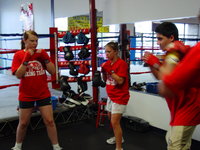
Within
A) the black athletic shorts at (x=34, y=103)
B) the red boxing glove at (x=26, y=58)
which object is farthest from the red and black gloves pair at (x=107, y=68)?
the red boxing glove at (x=26, y=58)

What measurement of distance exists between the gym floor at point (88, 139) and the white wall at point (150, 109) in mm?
157

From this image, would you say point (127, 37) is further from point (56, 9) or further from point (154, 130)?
point (56, 9)

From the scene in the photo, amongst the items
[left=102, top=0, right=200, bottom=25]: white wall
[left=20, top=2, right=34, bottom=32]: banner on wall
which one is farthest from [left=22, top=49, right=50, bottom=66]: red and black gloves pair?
[left=20, top=2, right=34, bottom=32]: banner on wall

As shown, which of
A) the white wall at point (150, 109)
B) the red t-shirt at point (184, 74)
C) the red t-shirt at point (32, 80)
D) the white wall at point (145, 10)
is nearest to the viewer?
the red t-shirt at point (184, 74)

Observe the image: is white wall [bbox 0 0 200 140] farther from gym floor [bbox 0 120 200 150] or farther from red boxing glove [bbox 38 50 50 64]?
red boxing glove [bbox 38 50 50 64]

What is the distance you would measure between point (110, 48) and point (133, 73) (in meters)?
1.93

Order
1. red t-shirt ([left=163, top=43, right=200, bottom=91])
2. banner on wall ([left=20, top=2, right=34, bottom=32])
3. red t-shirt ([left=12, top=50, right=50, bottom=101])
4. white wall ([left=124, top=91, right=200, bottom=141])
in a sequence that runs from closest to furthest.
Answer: red t-shirt ([left=163, top=43, right=200, bottom=91]) → red t-shirt ([left=12, top=50, right=50, bottom=101]) → white wall ([left=124, top=91, right=200, bottom=141]) → banner on wall ([left=20, top=2, right=34, bottom=32])

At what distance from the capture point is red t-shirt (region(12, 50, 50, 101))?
233 centimetres

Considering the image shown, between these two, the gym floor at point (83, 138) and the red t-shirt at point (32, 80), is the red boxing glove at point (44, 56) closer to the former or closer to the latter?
the red t-shirt at point (32, 80)

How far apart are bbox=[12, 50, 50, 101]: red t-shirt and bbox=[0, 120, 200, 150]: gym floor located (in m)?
0.75

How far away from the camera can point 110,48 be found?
2.48 metres

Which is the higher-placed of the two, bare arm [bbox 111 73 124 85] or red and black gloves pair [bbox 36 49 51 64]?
red and black gloves pair [bbox 36 49 51 64]

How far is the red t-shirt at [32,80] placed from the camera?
233 cm

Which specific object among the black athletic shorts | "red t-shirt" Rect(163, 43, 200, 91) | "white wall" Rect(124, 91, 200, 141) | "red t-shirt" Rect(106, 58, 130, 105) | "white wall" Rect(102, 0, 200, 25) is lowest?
"white wall" Rect(124, 91, 200, 141)
